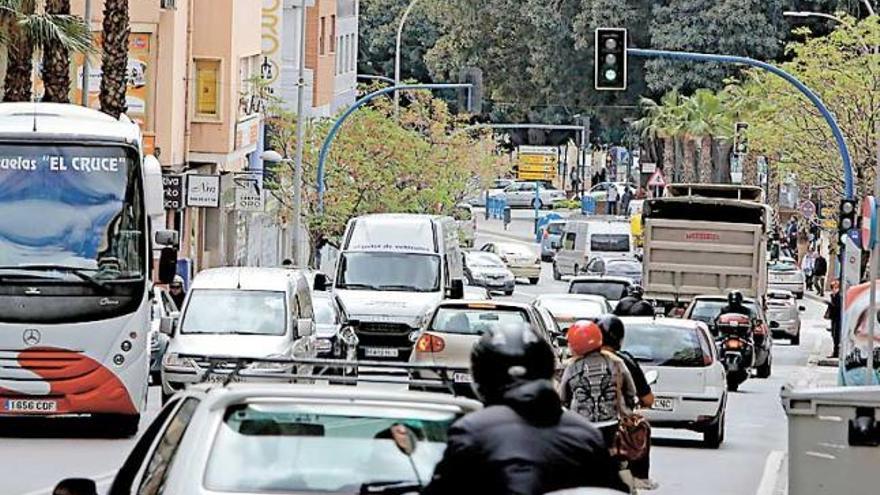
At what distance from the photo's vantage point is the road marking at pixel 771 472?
20.1 m

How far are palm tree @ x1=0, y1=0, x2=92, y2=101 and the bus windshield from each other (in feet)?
36.1

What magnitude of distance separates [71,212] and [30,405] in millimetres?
2006

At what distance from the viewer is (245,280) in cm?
2730

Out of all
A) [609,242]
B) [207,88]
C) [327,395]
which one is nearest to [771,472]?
[327,395]

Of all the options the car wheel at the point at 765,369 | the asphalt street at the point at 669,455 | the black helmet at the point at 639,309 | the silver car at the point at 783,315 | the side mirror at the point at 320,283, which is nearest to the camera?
the asphalt street at the point at 669,455

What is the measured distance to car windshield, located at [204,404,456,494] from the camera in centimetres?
843

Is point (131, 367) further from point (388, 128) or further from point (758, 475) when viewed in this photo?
point (388, 128)

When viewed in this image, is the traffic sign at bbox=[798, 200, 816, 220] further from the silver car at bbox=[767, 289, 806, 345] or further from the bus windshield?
the bus windshield

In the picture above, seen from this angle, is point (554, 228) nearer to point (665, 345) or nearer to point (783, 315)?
point (783, 315)

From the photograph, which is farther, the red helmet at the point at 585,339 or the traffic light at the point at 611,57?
the traffic light at the point at 611,57

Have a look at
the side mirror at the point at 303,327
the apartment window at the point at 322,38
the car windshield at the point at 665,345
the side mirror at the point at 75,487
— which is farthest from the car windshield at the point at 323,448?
the apartment window at the point at 322,38

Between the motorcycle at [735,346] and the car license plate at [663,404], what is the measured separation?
11.5m

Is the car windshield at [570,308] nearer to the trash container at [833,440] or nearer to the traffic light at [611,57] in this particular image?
the traffic light at [611,57]

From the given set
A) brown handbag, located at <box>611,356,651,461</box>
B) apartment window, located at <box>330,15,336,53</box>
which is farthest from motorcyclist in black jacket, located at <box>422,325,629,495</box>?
apartment window, located at <box>330,15,336,53</box>
